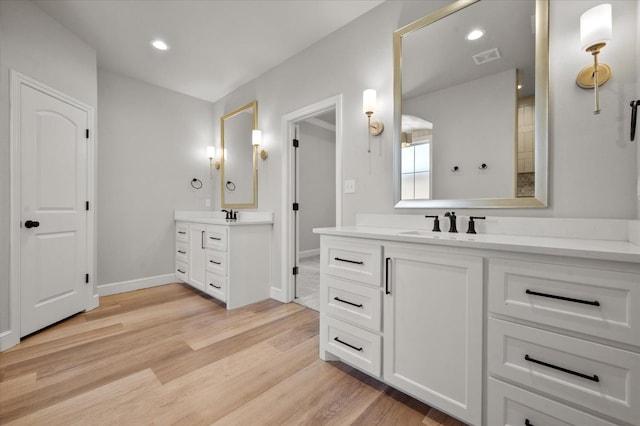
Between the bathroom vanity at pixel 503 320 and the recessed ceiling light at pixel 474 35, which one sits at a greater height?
the recessed ceiling light at pixel 474 35

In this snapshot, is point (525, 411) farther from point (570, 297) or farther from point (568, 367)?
point (570, 297)

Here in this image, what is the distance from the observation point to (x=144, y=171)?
3.68 m

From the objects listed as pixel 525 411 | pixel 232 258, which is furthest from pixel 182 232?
pixel 525 411

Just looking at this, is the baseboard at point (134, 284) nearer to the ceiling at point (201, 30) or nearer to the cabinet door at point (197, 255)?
the cabinet door at point (197, 255)

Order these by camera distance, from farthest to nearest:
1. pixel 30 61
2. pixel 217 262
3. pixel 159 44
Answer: pixel 217 262 → pixel 159 44 → pixel 30 61

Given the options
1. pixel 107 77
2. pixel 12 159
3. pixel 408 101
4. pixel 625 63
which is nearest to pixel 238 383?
pixel 408 101

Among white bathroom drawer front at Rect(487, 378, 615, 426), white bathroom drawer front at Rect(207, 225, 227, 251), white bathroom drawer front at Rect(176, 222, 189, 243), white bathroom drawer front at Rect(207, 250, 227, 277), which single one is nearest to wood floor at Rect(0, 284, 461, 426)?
white bathroom drawer front at Rect(487, 378, 615, 426)

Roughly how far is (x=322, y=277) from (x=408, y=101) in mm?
1441

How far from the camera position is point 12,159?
2.12 m

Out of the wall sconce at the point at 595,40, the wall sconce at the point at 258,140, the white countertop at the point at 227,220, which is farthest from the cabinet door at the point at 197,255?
the wall sconce at the point at 595,40

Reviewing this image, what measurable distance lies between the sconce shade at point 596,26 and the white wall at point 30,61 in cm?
371

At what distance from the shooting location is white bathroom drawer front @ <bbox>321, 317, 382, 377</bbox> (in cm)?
157

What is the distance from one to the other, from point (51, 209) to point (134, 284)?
57.3 inches

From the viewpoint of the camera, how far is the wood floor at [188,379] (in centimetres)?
139
